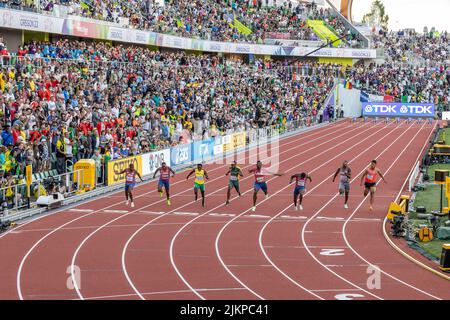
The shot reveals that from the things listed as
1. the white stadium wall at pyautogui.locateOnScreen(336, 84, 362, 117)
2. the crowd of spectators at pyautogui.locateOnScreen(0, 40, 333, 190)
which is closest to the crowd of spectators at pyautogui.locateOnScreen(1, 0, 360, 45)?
the crowd of spectators at pyautogui.locateOnScreen(0, 40, 333, 190)

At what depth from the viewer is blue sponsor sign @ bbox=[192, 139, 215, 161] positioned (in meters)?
35.2

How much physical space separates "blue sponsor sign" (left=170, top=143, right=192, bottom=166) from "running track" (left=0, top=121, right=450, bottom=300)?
14.7 ft

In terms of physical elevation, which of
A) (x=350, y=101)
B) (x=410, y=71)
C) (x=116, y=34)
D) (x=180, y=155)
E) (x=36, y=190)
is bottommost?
(x=180, y=155)

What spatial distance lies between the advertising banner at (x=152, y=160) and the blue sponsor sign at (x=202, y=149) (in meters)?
3.08

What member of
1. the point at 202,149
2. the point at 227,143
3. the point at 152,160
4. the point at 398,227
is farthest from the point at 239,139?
the point at 398,227

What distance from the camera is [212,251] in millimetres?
17766

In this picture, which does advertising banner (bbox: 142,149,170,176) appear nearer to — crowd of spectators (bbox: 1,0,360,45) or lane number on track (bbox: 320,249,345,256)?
crowd of spectators (bbox: 1,0,360,45)

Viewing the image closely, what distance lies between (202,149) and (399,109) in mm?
29749

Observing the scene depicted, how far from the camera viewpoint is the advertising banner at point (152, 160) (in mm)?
30100

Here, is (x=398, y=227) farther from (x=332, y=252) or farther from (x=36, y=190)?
(x=36, y=190)

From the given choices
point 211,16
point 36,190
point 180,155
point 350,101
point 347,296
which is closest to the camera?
point 347,296

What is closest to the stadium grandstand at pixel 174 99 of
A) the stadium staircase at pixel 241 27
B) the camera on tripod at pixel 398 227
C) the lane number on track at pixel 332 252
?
the stadium staircase at pixel 241 27

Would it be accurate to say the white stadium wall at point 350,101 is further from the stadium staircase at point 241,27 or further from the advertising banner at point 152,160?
the advertising banner at point 152,160

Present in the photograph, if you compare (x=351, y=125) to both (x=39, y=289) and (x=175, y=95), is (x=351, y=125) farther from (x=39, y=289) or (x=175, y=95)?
(x=39, y=289)
